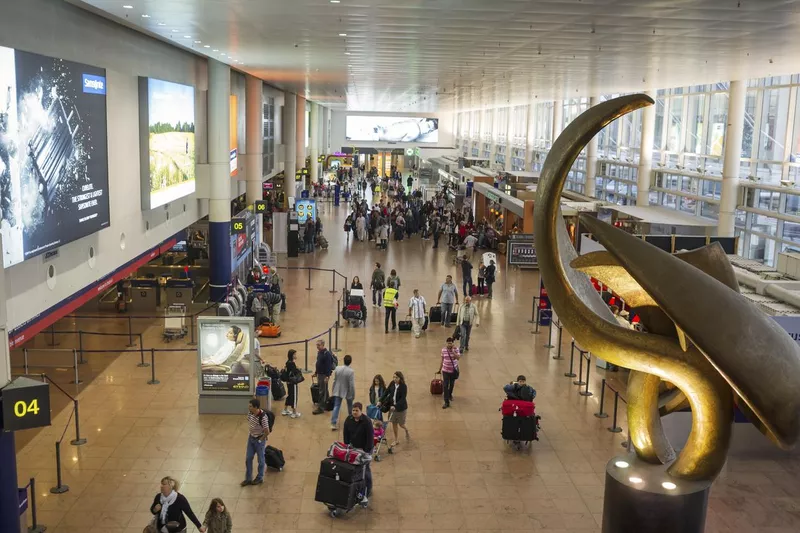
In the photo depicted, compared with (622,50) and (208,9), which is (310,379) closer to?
(208,9)

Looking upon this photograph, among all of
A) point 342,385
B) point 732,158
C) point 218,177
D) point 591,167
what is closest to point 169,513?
point 342,385

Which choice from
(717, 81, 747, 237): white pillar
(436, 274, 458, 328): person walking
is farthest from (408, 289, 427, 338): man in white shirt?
(717, 81, 747, 237): white pillar

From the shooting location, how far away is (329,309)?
840 inches

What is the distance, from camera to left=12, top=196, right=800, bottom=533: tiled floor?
32.4 ft

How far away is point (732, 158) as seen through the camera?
2386 cm

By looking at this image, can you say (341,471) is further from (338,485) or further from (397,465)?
(397,465)

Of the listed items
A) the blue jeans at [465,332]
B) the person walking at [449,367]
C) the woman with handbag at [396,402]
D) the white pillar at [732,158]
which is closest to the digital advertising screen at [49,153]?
the woman with handbag at [396,402]

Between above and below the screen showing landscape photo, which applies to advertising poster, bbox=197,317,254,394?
below

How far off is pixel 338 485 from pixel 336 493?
10 centimetres

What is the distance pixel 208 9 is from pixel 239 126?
703 inches

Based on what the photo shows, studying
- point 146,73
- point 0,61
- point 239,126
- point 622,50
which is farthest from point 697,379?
point 239,126

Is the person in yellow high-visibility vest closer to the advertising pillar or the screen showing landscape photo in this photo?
the screen showing landscape photo

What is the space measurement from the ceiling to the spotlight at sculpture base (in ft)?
20.1

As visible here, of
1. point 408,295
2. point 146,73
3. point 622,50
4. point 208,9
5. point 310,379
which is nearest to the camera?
point 208,9
